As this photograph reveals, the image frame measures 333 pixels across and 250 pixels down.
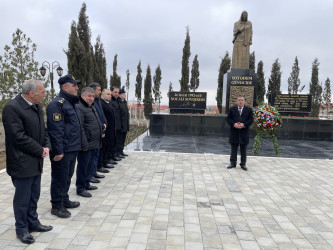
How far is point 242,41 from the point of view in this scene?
13.4 m

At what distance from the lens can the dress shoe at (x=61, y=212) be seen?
3402 mm

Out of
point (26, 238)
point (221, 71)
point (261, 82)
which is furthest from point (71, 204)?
point (261, 82)

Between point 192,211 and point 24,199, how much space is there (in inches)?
90.9

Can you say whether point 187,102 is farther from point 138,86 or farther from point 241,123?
point 138,86

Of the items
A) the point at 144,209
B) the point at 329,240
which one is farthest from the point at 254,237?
the point at 144,209

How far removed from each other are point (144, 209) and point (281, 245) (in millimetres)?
1935

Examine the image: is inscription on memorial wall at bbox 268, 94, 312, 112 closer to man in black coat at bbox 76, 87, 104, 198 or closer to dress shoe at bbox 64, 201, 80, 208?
man in black coat at bbox 76, 87, 104, 198

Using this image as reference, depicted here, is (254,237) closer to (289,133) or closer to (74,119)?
(74,119)

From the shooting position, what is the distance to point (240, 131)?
632 cm

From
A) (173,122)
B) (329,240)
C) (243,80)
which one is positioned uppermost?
(243,80)

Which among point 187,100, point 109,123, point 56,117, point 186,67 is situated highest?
point 186,67

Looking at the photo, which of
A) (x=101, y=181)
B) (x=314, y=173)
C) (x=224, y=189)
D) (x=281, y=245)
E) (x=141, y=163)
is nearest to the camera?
(x=281, y=245)

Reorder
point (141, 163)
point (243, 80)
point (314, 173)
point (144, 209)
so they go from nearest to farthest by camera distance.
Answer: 1. point (144, 209)
2. point (314, 173)
3. point (141, 163)
4. point (243, 80)

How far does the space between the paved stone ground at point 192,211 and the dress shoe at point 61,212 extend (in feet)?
0.23
